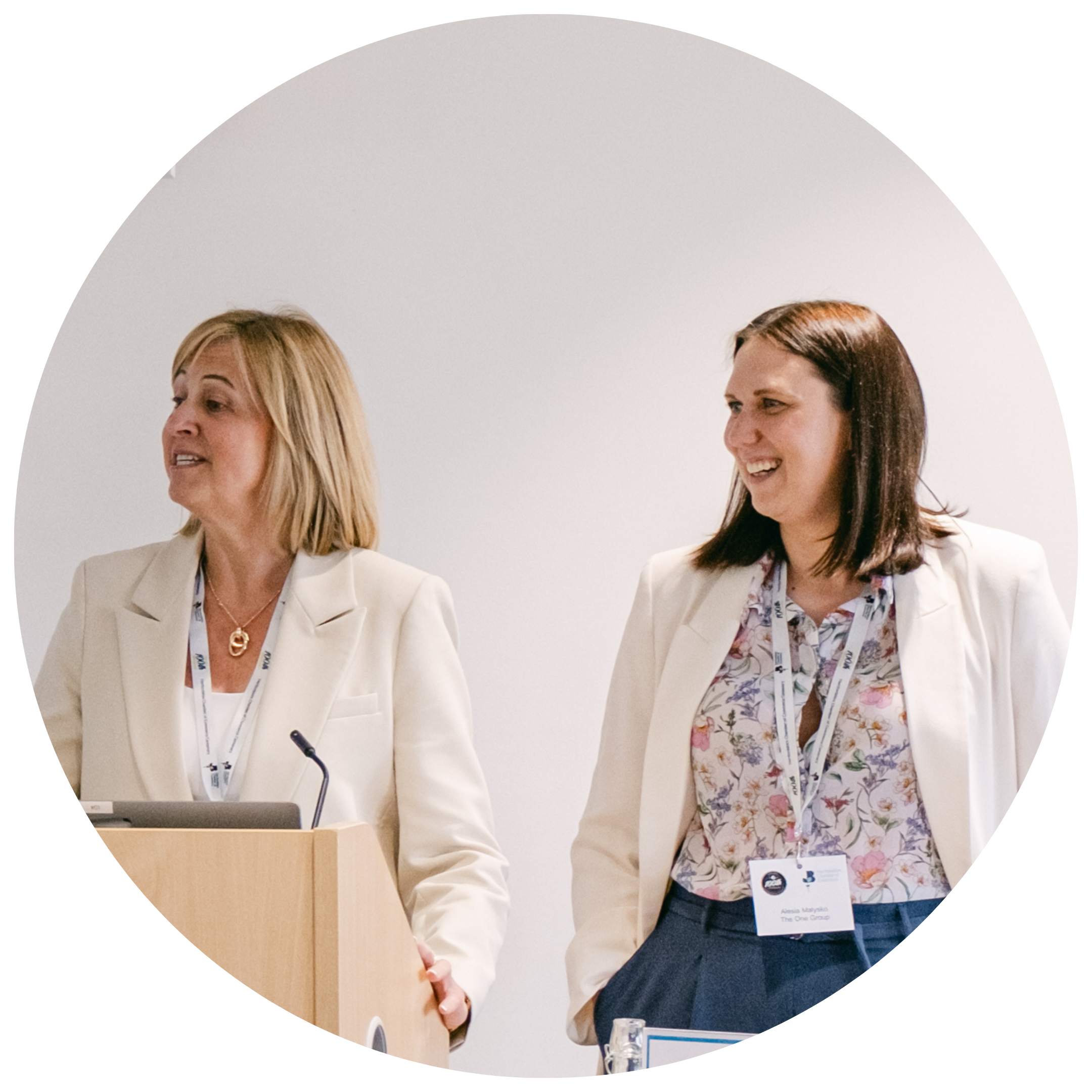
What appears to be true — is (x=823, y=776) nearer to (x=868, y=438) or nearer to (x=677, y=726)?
(x=677, y=726)

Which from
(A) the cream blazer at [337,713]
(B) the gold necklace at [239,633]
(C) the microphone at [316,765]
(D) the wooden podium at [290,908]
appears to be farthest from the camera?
(B) the gold necklace at [239,633]

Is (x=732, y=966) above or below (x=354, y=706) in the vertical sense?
below

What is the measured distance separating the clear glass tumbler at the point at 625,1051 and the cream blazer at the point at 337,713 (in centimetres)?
24

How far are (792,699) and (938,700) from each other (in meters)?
0.25

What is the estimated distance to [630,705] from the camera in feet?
7.02

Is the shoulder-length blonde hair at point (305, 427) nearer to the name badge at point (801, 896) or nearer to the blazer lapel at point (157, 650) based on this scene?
the blazer lapel at point (157, 650)

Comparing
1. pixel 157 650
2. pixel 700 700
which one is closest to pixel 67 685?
pixel 157 650

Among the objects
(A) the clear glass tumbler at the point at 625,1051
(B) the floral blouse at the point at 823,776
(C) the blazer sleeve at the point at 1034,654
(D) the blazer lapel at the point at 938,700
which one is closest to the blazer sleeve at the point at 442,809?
(A) the clear glass tumbler at the point at 625,1051

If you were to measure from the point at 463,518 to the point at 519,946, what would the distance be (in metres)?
0.78

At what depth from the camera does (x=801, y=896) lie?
2.03m

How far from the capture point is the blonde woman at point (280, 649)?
2.15 meters

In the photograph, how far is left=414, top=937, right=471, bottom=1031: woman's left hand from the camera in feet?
6.70

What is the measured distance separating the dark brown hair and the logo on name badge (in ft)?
1.78

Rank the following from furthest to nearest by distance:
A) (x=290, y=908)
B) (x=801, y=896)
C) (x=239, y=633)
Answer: (x=239, y=633)
(x=801, y=896)
(x=290, y=908)
